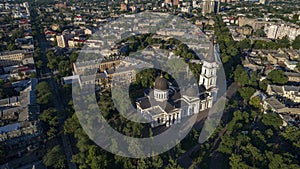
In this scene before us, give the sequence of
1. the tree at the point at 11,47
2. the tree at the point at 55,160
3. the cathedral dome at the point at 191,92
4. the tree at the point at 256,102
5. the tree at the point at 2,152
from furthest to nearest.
A: the tree at the point at 11,47 < the tree at the point at 256,102 < the cathedral dome at the point at 191,92 < the tree at the point at 2,152 < the tree at the point at 55,160

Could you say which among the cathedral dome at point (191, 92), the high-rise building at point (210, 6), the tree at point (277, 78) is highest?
the high-rise building at point (210, 6)

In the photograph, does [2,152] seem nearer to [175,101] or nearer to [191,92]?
[175,101]

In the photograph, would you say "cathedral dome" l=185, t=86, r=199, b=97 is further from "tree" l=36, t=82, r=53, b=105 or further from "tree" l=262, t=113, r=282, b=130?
"tree" l=36, t=82, r=53, b=105

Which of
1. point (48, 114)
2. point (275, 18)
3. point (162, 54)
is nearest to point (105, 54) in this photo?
point (162, 54)

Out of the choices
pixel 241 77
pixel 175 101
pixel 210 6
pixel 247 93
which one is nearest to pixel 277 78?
pixel 241 77

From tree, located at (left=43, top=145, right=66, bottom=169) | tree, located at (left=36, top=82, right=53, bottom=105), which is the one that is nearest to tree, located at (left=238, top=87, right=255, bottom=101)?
tree, located at (left=43, top=145, right=66, bottom=169)

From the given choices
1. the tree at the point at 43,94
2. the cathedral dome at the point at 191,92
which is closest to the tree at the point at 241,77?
the cathedral dome at the point at 191,92

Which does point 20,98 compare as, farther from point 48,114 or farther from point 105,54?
point 105,54

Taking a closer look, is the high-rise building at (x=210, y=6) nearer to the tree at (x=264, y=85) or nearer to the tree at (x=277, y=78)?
the tree at (x=277, y=78)
